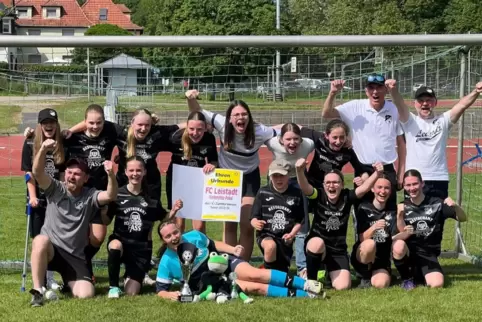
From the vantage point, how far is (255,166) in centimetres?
767

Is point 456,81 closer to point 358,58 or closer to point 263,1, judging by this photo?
point 358,58

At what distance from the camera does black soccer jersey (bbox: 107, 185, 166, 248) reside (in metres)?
6.98

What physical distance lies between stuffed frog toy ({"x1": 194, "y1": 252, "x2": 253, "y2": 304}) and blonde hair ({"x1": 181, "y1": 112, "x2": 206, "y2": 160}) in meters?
1.22

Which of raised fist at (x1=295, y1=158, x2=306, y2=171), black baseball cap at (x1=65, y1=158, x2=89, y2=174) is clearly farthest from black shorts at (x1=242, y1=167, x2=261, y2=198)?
black baseball cap at (x1=65, y1=158, x2=89, y2=174)

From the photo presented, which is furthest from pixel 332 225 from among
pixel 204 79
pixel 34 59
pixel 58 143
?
pixel 34 59

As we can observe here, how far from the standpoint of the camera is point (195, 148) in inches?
297

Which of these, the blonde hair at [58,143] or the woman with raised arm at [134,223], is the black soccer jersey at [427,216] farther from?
the blonde hair at [58,143]

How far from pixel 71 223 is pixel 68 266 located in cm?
43

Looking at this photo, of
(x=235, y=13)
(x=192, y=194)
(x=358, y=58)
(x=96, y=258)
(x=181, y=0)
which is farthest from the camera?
(x=181, y=0)

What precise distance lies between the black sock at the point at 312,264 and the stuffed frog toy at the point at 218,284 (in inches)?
31.7

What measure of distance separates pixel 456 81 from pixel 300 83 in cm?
217

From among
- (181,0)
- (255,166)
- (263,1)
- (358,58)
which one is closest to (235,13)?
(263,1)

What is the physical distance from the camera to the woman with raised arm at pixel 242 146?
7348mm

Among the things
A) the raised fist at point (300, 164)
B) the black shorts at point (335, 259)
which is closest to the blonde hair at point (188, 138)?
the raised fist at point (300, 164)
